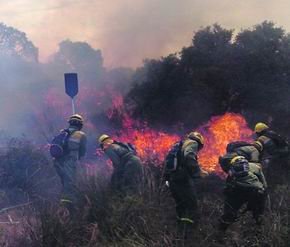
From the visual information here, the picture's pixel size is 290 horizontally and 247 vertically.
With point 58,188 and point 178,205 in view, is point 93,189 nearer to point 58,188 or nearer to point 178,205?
point 178,205

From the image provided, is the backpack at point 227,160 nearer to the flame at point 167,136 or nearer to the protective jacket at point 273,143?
the protective jacket at point 273,143

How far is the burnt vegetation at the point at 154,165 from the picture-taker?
6398mm

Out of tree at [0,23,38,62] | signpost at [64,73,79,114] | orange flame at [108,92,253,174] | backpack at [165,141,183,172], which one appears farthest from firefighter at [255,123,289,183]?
tree at [0,23,38,62]

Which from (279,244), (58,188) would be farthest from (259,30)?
(279,244)

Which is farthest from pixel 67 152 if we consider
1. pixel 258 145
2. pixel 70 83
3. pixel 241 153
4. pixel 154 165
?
pixel 258 145

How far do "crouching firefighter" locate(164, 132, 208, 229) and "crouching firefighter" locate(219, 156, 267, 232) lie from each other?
467 mm

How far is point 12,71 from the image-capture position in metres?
20.4

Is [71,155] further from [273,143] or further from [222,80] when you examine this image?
[222,80]

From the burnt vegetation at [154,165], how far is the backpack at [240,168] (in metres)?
0.55

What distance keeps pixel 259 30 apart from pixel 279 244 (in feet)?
29.9

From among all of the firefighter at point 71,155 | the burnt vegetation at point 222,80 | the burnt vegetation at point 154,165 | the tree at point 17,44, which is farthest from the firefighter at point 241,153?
the tree at point 17,44

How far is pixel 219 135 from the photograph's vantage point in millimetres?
11500

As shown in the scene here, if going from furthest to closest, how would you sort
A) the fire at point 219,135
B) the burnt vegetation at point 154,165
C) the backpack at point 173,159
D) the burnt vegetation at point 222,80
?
the burnt vegetation at point 222,80 < the fire at point 219,135 < the backpack at point 173,159 < the burnt vegetation at point 154,165

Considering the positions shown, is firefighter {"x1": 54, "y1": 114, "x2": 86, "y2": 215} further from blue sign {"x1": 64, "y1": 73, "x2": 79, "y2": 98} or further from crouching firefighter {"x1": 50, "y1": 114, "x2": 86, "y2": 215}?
blue sign {"x1": 64, "y1": 73, "x2": 79, "y2": 98}
